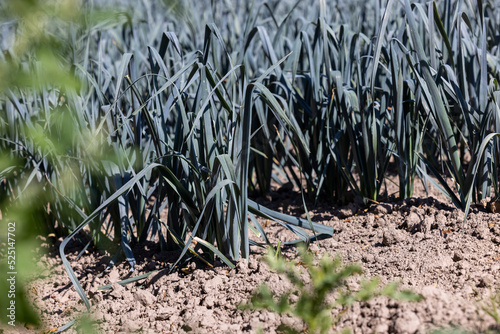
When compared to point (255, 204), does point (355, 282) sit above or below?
below

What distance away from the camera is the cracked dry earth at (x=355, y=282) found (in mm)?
1143

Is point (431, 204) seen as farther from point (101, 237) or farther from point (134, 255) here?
point (101, 237)

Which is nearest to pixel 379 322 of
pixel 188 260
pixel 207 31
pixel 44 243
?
pixel 188 260

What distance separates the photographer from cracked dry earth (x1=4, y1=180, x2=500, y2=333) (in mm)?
1143

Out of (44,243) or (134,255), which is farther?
(44,243)

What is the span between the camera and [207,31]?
1.58 meters


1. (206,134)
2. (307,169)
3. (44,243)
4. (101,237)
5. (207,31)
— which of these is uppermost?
(207,31)

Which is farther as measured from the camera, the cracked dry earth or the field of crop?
the field of crop

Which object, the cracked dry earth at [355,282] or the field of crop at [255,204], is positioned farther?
the field of crop at [255,204]

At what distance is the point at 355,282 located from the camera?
1.32 meters

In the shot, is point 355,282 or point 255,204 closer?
point 355,282

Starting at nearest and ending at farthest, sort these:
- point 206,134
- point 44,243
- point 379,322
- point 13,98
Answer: point 379,322
point 206,134
point 13,98
point 44,243

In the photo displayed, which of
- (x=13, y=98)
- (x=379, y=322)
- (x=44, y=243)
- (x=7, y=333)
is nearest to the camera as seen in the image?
(x=379, y=322)

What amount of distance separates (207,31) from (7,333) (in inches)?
44.8
